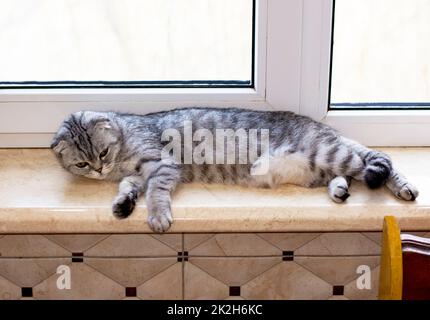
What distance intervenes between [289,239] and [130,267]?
409 millimetres

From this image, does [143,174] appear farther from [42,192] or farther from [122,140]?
[42,192]

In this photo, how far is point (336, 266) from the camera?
1.48 metres

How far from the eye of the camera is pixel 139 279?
1.48 m

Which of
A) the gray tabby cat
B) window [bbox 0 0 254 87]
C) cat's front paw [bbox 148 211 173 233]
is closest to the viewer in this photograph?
cat's front paw [bbox 148 211 173 233]

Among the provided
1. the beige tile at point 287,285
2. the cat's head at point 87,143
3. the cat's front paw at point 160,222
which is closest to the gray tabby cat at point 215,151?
the cat's head at point 87,143

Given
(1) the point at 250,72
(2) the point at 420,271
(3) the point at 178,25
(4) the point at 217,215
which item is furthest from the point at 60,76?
(2) the point at 420,271

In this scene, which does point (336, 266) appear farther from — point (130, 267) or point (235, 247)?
point (130, 267)

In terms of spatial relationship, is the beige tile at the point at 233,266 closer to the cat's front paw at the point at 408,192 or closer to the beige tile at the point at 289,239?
Answer: the beige tile at the point at 289,239

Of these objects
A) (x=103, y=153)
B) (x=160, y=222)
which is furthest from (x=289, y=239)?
(x=103, y=153)

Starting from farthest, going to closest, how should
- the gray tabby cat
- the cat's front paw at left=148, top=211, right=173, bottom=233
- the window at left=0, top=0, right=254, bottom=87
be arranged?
the window at left=0, top=0, right=254, bottom=87, the gray tabby cat, the cat's front paw at left=148, top=211, right=173, bottom=233

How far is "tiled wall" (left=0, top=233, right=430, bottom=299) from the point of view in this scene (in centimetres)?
146

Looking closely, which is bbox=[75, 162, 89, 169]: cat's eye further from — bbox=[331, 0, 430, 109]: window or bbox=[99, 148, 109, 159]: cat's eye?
bbox=[331, 0, 430, 109]: window

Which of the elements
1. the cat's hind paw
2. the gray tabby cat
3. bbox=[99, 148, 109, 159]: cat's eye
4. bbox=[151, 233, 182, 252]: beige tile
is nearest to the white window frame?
the gray tabby cat

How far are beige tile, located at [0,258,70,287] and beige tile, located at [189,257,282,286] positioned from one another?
1.15ft
